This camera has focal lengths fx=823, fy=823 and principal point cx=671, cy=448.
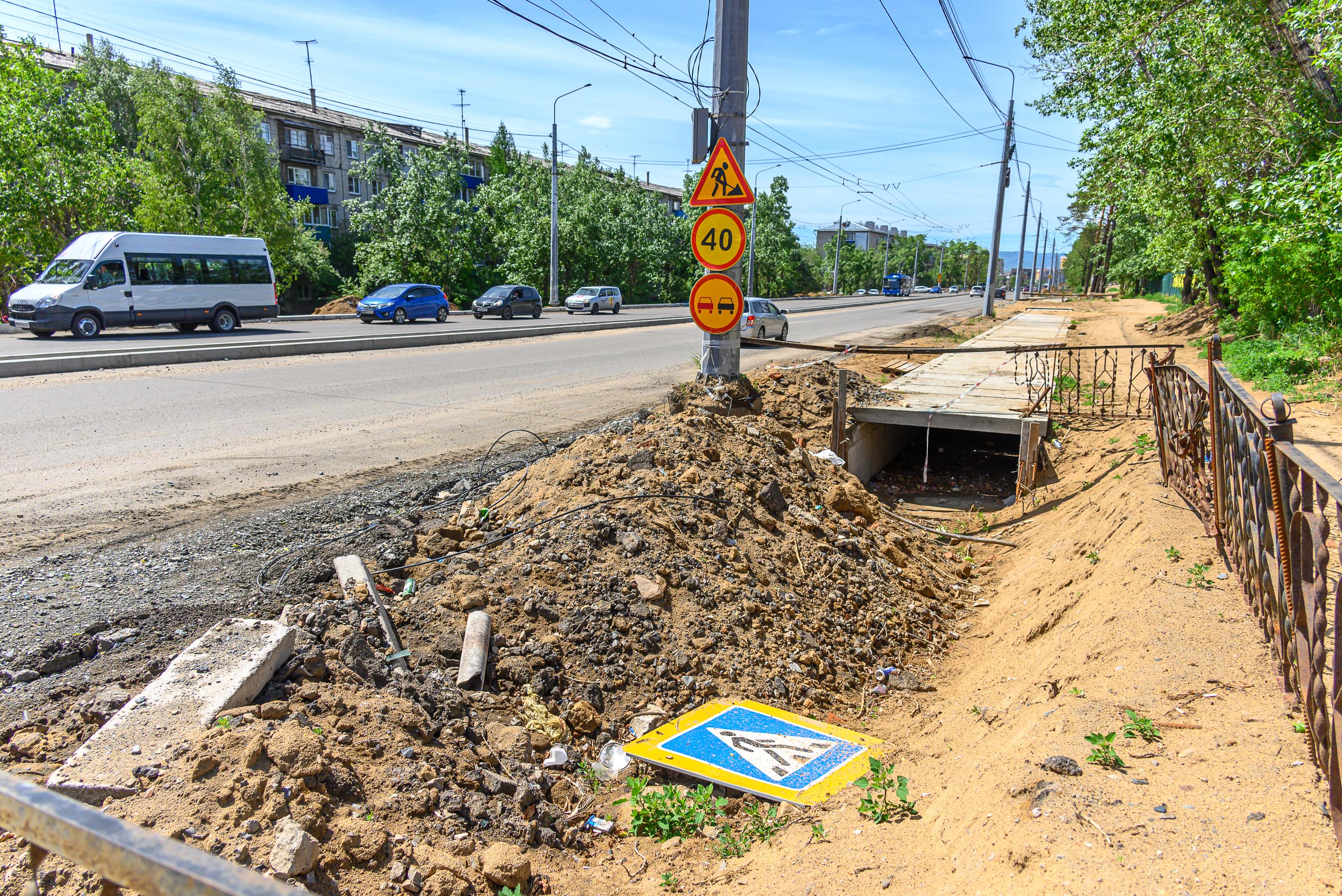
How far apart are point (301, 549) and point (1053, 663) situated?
429 centimetres

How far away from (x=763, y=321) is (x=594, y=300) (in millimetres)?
17199

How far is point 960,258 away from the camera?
147125 millimetres

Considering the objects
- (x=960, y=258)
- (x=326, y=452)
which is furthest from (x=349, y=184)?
(x=960, y=258)

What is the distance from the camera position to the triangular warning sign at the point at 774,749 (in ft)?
11.6

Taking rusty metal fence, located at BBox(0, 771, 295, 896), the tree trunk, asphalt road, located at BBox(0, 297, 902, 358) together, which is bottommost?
asphalt road, located at BBox(0, 297, 902, 358)

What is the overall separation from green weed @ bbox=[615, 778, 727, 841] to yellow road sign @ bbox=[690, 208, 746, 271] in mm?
4747

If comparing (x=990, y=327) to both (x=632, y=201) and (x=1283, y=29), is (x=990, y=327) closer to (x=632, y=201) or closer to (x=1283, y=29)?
(x=1283, y=29)

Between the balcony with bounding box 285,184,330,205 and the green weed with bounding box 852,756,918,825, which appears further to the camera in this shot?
the balcony with bounding box 285,184,330,205

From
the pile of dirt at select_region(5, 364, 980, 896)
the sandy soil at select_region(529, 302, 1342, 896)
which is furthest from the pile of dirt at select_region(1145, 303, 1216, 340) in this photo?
the sandy soil at select_region(529, 302, 1342, 896)

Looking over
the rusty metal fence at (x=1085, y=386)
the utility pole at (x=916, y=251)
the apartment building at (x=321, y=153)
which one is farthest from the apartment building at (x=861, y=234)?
the rusty metal fence at (x=1085, y=386)

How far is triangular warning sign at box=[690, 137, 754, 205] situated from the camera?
23.2ft

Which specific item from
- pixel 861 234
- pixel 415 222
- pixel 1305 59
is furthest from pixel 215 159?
pixel 861 234

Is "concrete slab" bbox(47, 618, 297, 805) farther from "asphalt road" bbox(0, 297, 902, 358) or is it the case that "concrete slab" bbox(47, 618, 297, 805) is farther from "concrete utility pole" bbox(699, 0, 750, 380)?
"asphalt road" bbox(0, 297, 902, 358)

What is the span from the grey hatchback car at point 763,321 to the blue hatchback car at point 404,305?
1231cm
